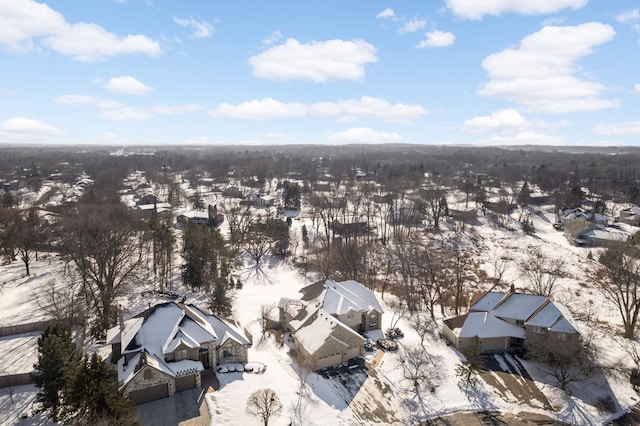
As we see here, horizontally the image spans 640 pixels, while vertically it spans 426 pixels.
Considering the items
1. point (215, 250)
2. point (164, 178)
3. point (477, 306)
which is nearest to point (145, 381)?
point (215, 250)

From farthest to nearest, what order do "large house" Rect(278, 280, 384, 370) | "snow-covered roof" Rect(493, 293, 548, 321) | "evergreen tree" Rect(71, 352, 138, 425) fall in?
"snow-covered roof" Rect(493, 293, 548, 321)
"large house" Rect(278, 280, 384, 370)
"evergreen tree" Rect(71, 352, 138, 425)

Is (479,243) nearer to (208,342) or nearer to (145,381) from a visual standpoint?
(208,342)

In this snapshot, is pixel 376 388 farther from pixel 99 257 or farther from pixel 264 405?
pixel 99 257

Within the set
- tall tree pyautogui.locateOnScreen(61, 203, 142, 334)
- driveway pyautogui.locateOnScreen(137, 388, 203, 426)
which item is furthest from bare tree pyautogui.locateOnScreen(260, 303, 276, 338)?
tall tree pyautogui.locateOnScreen(61, 203, 142, 334)

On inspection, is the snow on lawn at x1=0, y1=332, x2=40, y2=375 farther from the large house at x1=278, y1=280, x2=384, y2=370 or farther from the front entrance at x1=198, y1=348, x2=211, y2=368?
the large house at x1=278, y1=280, x2=384, y2=370

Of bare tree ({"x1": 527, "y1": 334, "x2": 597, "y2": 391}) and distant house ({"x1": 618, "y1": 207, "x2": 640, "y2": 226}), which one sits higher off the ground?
distant house ({"x1": 618, "y1": 207, "x2": 640, "y2": 226})

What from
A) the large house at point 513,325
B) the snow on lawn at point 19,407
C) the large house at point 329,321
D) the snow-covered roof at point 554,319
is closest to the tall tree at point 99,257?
the snow on lawn at point 19,407
